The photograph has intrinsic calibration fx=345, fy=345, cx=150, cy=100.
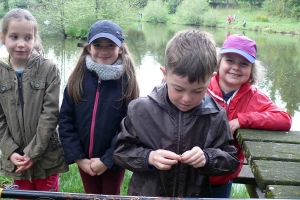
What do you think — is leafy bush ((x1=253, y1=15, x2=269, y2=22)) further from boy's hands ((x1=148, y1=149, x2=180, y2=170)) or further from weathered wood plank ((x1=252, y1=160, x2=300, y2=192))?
boy's hands ((x1=148, y1=149, x2=180, y2=170))

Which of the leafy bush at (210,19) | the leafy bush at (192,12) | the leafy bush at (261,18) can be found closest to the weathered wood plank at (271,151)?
the leafy bush at (210,19)

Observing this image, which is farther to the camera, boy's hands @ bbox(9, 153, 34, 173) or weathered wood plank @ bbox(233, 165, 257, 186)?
weathered wood plank @ bbox(233, 165, 257, 186)

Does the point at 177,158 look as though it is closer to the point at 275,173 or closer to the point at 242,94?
the point at 275,173

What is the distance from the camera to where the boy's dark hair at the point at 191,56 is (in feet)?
4.78

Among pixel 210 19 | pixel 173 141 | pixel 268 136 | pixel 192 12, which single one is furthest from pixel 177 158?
pixel 192 12

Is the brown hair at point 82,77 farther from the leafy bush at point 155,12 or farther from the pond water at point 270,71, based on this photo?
the leafy bush at point 155,12

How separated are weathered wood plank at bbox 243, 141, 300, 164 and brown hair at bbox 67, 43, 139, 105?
2.52 ft

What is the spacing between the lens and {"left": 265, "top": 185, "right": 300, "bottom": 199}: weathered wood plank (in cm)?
138

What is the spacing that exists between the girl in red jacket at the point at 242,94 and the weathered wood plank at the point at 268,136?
0.03m

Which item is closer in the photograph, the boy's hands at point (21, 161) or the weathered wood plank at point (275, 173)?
the weathered wood plank at point (275, 173)

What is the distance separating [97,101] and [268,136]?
3.31ft

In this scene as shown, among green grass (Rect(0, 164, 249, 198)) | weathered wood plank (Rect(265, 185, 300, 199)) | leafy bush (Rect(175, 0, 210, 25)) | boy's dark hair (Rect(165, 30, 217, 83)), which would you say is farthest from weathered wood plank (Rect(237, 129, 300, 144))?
leafy bush (Rect(175, 0, 210, 25))

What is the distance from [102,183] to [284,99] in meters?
9.50

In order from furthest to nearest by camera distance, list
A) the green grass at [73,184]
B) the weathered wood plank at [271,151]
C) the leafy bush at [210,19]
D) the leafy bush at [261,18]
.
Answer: the leafy bush at [261,18] < the leafy bush at [210,19] < the green grass at [73,184] < the weathered wood plank at [271,151]
